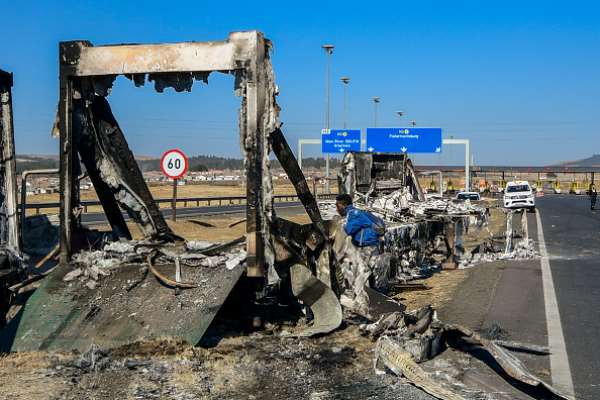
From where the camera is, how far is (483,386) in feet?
20.8

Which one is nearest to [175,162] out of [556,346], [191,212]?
[556,346]

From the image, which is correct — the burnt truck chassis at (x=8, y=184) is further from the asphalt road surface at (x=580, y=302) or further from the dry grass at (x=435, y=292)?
the asphalt road surface at (x=580, y=302)

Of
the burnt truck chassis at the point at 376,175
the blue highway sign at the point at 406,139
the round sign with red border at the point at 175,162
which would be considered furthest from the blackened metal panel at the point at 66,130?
the blue highway sign at the point at 406,139

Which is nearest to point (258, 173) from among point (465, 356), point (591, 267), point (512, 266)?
point (465, 356)

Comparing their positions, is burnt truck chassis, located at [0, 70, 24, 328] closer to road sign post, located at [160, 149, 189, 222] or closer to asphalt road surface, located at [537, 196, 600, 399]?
asphalt road surface, located at [537, 196, 600, 399]

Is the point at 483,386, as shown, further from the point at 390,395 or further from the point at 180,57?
the point at 180,57

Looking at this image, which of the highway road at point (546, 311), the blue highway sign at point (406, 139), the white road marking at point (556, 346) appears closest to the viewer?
the white road marking at point (556, 346)

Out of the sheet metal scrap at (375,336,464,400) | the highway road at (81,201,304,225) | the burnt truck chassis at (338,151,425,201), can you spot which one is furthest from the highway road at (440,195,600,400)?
the highway road at (81,201,304,225)

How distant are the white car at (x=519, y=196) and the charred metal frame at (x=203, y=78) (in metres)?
39.3

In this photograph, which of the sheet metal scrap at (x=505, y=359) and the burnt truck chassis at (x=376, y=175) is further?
the burnt truck chassis at (x=376, y=175)

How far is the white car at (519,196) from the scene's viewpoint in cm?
4653

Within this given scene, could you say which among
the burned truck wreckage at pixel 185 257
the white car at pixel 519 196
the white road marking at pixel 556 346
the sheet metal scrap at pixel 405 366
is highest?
the burned truck wreckage at pixel 185 257

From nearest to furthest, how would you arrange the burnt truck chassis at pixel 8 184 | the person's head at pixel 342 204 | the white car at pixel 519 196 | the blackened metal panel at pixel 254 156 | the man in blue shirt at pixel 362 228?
the blackened metal panel at pixel 254 156, the burnt truck chassis at pixel 8 184, the man in blue shirt at pixel 362 228, the person's head at pixel 342 204, the white car at pixel 519 196

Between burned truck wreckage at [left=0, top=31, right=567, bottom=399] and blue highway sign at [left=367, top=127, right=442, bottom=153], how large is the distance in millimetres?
37822
